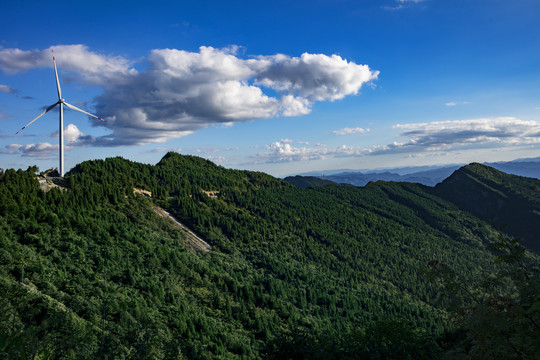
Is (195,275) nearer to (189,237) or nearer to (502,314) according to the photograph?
(189,237)

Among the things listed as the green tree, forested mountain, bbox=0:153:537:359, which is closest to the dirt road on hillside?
forested mountain, bbox=0:153:537:359

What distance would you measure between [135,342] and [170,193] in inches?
4786

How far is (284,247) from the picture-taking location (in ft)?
425

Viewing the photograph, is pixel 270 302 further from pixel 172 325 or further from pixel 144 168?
pixel 144 168

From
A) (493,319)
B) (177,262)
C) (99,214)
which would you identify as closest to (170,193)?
(99,214)

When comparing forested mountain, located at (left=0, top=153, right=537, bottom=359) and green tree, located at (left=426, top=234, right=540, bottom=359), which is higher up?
green tree, located at (left=426, top=234, right=540, bottom=359)

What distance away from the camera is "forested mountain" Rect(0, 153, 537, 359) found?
48.8 feet

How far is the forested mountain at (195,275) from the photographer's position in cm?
1486

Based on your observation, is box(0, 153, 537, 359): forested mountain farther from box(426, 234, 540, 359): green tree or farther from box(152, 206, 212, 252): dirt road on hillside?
box(152, 206, 212, 252): dirt road on hillside

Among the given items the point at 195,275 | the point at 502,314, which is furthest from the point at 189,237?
the point at 502,314

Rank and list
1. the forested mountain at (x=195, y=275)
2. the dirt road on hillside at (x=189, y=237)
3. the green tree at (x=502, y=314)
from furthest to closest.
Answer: the dirt road on hillside at (x=189, y=237) → the forested mountain at (x=195, y=275) → the green tree at (x=502, y=314)

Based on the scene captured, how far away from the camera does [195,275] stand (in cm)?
6612

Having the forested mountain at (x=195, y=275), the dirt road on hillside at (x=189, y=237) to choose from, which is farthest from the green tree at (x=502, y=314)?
the dirt road on hillside at (x=189, y=237)

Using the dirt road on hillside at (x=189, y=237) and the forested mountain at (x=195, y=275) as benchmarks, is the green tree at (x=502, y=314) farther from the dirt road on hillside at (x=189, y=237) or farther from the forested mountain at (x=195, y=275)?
the dirt road on hillside at (x=189, y=237)
